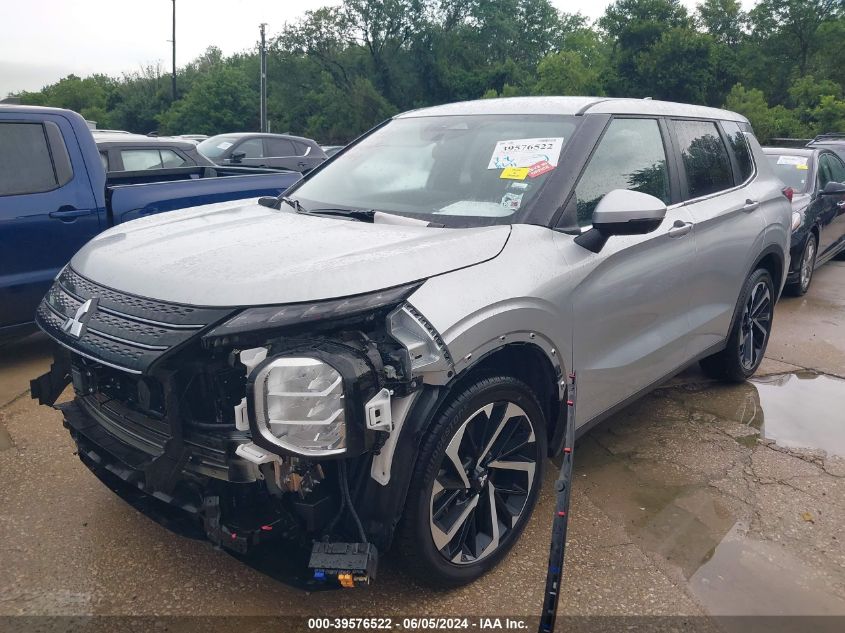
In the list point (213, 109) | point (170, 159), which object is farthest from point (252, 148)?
point (213, 109)

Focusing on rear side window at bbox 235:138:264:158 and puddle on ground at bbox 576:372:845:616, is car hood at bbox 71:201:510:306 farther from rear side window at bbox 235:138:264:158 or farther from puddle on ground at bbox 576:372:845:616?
rear side window at bbox 235:138:264:158

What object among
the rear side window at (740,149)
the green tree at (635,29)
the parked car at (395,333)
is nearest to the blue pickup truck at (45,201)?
the parked car at (395,333)

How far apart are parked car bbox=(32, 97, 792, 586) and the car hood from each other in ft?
0.03

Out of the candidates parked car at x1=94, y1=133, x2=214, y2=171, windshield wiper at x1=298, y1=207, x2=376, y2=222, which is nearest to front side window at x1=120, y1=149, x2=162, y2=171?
parked car at x1=94, y1=133, x2=214, y2=171

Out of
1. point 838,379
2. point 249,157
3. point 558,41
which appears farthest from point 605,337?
point 558,41

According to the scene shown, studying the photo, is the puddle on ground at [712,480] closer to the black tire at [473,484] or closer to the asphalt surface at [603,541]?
the asphalt surface at [603,541]

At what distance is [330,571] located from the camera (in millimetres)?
2184

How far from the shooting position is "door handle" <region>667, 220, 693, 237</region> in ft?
11.4

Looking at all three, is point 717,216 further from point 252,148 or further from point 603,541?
point 252,148

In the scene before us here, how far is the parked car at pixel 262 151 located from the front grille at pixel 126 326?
34.9 feet

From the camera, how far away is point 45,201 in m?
4.81

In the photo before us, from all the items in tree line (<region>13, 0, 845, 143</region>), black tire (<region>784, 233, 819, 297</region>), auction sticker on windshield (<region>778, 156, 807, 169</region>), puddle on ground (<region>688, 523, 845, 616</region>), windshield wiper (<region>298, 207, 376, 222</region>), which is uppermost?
tree line (<region>13, 0, 845, 143</region>)

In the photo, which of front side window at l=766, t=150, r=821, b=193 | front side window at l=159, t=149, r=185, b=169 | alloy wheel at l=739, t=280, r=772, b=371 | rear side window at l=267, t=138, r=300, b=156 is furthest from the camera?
rear side window at l=267, t=138, r=300, b=156

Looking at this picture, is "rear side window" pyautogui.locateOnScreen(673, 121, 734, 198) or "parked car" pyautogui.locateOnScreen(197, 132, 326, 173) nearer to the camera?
"rear side window" pyautogui.locateOnScreen(673, 121, 734, 198)
